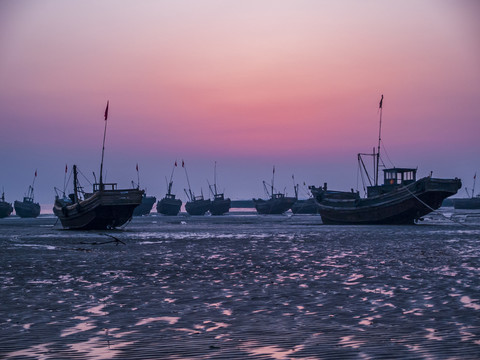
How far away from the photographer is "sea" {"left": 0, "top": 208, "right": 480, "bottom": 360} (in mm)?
7570

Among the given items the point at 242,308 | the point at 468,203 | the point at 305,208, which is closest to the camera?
the point at 242,308

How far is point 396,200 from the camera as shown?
51406mm

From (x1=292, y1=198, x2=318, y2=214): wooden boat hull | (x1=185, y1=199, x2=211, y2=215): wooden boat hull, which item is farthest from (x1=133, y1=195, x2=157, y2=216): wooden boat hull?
(x1=292, y1=198, x2=318, y2=214): wooden boat hull

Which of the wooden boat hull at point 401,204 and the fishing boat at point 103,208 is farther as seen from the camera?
the wooden boat hull at point 401,204

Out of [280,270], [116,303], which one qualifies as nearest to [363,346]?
[116,303]

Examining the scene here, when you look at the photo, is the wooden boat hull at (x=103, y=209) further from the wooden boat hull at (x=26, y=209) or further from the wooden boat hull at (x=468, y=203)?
the wooden boat hull at (x=468, y=203)

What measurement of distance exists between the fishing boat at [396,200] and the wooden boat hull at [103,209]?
20.1m

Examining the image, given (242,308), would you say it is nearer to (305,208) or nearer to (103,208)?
(103,208)

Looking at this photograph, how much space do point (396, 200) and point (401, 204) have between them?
0.54 m

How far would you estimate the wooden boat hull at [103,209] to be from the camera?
146ft

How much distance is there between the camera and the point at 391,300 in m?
11.4

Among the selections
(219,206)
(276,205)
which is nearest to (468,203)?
(276,205)

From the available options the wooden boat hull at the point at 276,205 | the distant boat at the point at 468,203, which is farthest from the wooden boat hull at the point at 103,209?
the distant boat at the point at 468,203

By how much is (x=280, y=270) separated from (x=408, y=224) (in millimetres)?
38358
